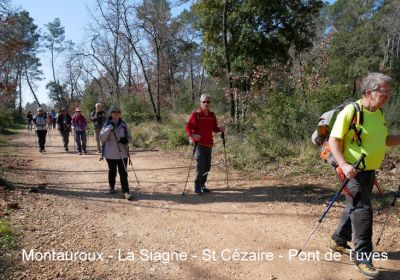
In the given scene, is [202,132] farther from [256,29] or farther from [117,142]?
[256,29]

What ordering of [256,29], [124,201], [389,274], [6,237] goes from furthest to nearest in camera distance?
[256,29] < [124,201] < [6,237] < [389,274]

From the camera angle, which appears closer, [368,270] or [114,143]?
[368,270]

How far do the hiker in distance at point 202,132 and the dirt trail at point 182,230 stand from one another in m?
0.52

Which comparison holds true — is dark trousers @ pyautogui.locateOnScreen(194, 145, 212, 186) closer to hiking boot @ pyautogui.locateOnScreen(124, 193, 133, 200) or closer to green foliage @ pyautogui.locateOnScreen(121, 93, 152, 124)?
hiking boot @ pyautogui.locateOnScreen(124, 193, 133, 200)

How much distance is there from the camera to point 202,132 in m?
7.04

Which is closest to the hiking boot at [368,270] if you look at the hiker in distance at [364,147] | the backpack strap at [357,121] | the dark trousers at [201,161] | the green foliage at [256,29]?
the hiker in distance at [364,147]

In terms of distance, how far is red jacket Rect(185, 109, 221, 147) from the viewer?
694cm

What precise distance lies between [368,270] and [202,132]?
4121 mm

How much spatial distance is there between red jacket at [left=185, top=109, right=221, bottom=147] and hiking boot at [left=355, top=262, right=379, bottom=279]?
155 inches

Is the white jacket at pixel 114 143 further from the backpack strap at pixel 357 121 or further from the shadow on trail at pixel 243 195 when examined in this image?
the backpack strap at pixel 357 121

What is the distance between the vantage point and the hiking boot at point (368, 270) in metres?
3.58

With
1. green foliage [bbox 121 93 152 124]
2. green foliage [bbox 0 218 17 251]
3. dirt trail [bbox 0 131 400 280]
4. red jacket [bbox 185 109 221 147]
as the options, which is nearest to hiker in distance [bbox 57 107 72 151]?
green foliage [bbox 121 93 152 124]

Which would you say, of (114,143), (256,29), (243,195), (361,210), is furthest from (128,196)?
(256,29)

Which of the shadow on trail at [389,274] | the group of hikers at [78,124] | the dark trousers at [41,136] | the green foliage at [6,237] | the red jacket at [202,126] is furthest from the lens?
the dark trousers at [41,136]
